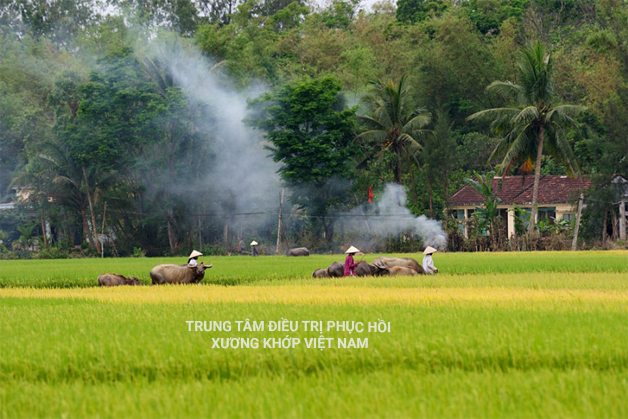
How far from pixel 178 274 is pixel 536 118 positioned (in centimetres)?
1636

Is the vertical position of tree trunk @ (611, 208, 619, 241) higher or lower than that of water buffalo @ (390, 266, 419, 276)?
higher

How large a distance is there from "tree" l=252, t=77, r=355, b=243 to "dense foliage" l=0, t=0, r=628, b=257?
7cm

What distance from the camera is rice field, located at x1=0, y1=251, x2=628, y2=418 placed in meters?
4.64

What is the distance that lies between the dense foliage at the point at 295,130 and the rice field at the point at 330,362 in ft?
68.5

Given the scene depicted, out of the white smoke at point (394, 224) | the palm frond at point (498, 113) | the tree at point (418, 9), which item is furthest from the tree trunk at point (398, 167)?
the tree at point (418, 9)

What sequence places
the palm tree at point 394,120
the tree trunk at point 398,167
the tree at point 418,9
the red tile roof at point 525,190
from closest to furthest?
the palm tree at point 394,120, the red tile roof at point 525,190, the tree trunk at point 398,167, the tree at point 418,9

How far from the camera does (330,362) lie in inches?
228

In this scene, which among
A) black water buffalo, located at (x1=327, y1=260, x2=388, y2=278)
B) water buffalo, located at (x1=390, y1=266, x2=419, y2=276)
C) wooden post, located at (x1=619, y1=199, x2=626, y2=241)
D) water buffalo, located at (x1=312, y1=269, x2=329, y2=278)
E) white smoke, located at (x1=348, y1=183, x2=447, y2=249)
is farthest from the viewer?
white smoke, located at (x1=348, y1=183, x2=447, y2=249)

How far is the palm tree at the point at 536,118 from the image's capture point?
90.0 feet

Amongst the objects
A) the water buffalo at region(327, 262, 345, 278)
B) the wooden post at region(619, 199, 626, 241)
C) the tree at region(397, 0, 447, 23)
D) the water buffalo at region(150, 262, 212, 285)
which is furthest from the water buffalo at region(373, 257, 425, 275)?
the tree at region(397, 0, 447, 23)

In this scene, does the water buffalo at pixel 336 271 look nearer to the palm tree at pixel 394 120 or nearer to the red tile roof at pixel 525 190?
the palm tree at pixel 394 120

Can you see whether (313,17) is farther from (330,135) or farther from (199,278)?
(199,278)

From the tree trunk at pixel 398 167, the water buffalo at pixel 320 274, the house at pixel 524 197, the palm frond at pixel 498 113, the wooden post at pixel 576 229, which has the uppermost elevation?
the palm frond at pixel 498 113

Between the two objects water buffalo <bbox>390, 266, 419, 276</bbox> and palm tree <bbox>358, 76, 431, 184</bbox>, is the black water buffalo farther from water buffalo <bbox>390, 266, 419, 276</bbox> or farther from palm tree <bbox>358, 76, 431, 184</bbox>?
palm tree <bbox>358, 76, 431, 184</bbox>
